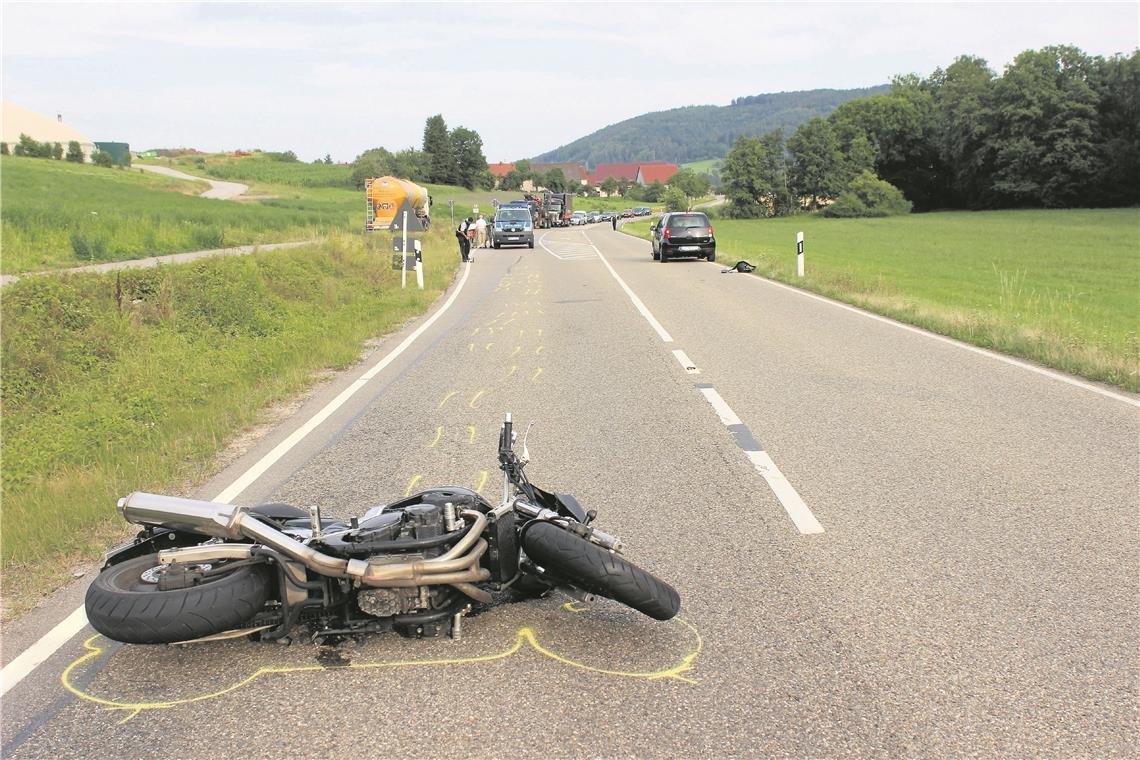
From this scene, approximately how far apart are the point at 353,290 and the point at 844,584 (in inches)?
670

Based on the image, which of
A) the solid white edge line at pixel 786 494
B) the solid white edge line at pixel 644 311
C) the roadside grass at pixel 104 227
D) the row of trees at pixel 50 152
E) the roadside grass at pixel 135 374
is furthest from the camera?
the row of trees at pixel 50 152

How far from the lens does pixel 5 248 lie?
72.8ft

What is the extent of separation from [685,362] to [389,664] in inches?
320

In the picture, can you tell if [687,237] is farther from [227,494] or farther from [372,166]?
[372,166]

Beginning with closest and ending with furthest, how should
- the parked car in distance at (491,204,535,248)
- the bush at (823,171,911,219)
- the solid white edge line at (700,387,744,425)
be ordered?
the solid white edge line at (700,387,744,425) → the parked car in distance at (491,204,535,248) → the bush at (823,171,911,219)

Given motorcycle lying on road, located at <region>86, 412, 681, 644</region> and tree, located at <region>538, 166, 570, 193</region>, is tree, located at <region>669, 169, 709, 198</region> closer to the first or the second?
tree, located at <region>538, 166, 570, 193</region>

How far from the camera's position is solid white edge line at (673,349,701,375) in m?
10.9

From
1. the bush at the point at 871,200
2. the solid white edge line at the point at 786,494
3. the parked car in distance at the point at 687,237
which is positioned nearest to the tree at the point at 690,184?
the bush at the point at 871,200

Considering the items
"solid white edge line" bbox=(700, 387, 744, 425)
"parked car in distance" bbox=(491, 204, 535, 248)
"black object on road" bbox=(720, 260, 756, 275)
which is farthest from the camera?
"parked car in distance" bbox=(491, 204, 535, 248)

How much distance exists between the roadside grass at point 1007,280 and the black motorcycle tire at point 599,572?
319 inches

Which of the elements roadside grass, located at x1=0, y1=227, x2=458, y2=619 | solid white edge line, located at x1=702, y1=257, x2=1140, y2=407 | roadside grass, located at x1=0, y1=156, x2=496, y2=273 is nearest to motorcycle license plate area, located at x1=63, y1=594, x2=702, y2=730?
roadside grass, located at x1=0, y1=227, x2=458, y2=619

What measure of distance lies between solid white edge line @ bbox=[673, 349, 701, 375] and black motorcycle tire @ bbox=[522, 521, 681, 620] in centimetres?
696

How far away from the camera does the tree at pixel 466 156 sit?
166000 millimetres

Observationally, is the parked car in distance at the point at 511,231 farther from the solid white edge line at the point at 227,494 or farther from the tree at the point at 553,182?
the tree at the point at 553,182
